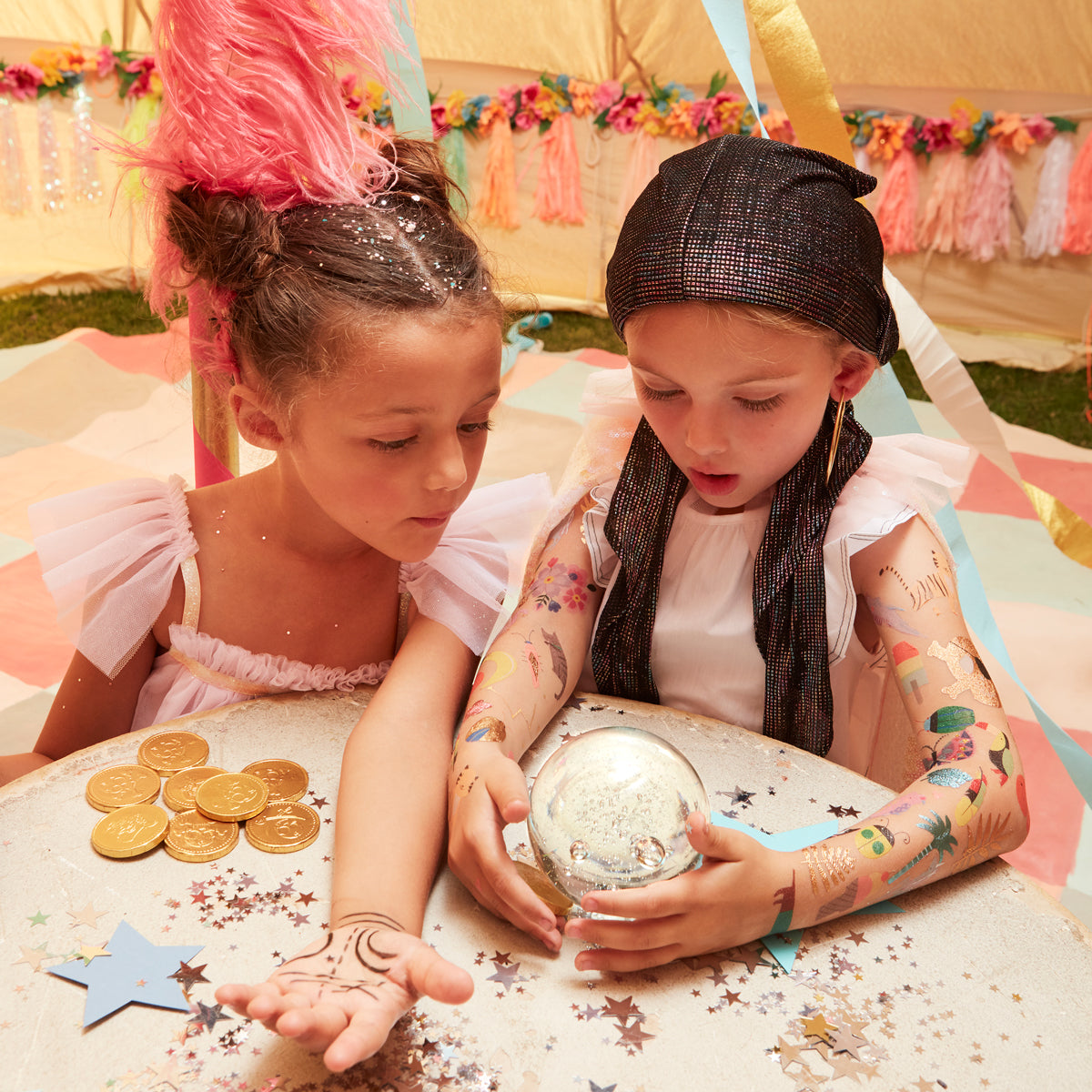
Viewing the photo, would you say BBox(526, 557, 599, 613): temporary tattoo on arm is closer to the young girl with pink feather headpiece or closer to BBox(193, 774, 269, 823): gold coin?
the young girl with pink feather headpiece

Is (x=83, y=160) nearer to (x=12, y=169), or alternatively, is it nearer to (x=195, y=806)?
(x=12, y=169)

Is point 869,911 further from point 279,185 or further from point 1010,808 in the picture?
point 279,185

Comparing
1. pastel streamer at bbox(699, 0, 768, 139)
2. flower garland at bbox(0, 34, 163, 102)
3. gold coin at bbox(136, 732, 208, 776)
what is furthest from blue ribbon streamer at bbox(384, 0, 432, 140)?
flower garland at bbox(0, 34, 163, 102)

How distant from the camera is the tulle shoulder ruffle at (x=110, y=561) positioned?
3.65 feet

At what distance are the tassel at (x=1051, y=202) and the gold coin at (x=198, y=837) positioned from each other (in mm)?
3223

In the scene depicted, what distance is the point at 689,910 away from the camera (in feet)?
2.41

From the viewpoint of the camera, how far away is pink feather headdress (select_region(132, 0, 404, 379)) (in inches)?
37.6

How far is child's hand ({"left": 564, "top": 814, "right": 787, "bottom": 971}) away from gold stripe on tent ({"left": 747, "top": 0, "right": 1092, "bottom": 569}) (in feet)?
2.05

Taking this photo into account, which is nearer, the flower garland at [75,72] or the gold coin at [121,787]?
the gold coin at [121,787]

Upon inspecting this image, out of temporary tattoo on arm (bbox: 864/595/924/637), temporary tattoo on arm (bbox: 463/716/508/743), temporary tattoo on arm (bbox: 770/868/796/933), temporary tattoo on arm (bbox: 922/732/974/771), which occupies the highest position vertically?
temporary tattoo on arm (bbox: 864/595/924/637)

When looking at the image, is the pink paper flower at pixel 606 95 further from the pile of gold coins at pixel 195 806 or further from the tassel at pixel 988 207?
the pile of gold coins at pixel 195 806

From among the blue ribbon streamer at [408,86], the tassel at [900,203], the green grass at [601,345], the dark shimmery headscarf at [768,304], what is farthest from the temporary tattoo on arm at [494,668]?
the tassel at [900,203]

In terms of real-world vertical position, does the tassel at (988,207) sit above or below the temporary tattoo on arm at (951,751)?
above

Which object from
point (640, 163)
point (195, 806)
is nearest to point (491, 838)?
point (195, 806)
